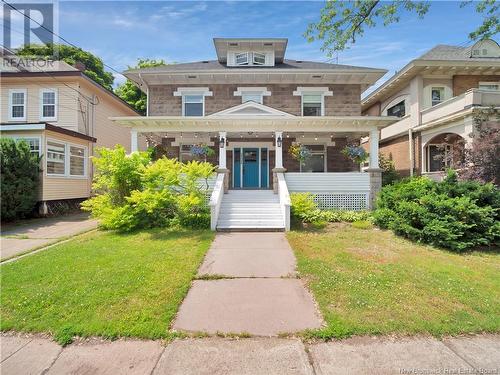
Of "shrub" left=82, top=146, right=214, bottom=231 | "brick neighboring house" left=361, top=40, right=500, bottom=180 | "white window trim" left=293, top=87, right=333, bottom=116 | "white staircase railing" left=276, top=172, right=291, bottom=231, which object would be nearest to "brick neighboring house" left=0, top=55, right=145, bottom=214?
"shrub" left=82, top=146, right=214, bottom=231

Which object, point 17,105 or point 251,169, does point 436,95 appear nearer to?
point 251,169

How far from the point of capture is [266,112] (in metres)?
12.8

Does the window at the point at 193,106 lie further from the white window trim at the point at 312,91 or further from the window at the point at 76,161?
the window at the point at 76,161

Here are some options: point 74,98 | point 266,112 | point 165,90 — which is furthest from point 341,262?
point 74,98

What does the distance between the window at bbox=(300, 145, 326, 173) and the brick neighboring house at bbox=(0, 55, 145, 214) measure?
11.3m

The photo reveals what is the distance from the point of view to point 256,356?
2932 mm

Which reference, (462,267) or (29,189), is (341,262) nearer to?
(462,267)

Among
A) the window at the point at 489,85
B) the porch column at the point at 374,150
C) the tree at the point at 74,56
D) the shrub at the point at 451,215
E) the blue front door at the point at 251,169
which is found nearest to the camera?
the shrub at the point at 451,215

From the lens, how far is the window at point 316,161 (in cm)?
1491

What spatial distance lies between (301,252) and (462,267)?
10.7 feet

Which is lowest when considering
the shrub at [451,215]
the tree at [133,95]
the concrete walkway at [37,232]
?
the concrete walkway at [37,232]

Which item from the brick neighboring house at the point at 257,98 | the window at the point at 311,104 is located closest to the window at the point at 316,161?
the brick neighboring house at the point at 257,98

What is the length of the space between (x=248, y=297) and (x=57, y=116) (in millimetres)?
16248

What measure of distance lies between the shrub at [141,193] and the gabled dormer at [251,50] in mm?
8987
